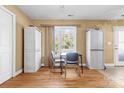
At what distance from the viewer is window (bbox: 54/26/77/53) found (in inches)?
302

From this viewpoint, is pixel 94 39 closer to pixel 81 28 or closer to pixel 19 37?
pixel 81 28

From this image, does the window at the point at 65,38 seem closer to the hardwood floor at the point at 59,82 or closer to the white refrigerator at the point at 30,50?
the white refrigerator at the point at 30,50

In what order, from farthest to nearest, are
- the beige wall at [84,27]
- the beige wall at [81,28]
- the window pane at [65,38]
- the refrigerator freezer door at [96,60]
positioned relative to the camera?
1. the beige wall at [84,27]
2. the window pane at [65,38]
3. the refrigerator freezer door at [96,60]
4. the beige wall at [81,28]

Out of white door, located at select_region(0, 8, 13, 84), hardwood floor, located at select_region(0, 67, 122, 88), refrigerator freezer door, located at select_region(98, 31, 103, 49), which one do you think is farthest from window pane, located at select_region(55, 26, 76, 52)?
white door, located at select_region(0, 8, 13, 84)

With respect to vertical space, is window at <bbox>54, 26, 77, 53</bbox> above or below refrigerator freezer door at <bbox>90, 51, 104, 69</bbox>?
above

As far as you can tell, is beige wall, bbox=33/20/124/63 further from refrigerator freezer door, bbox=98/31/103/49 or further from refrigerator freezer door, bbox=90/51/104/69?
refrigerator freezer door, bbox=90/51/104/69

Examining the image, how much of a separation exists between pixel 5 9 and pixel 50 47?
3.77 metres

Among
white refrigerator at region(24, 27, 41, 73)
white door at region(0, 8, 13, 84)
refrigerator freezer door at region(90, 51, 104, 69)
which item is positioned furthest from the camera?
refrigerator freezer door at region(90, 51, 104, 69)

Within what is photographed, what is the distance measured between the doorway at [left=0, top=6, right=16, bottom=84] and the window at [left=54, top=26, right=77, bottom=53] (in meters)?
2.61

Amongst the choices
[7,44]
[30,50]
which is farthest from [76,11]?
[7,44]

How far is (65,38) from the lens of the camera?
301 inches

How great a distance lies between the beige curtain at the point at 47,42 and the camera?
8.16 metres

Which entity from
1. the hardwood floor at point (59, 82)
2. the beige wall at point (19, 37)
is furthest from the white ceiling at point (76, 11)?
the hardwood floor at point (59, 82)

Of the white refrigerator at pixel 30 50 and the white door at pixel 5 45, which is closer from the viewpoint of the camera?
the white door at pixel 5 45
